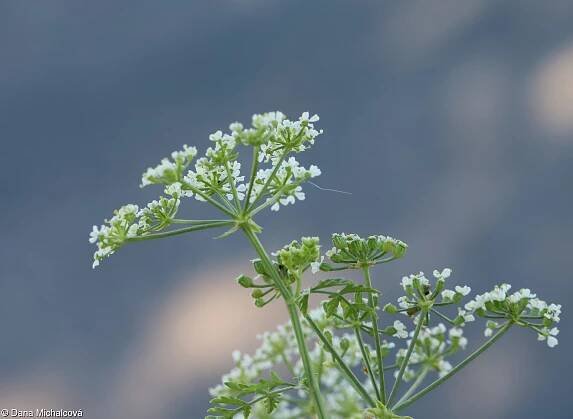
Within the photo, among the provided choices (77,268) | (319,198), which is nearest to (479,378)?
(319,198)

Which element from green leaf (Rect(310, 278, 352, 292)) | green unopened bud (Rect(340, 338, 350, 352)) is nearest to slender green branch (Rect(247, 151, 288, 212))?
green leaf (Rect(310, 278, 352, 292))

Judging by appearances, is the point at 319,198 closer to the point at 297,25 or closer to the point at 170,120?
the point at 170,120

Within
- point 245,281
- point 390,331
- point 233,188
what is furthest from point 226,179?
point 390,331

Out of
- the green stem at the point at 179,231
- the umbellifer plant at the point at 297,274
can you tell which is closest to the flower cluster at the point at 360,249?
the umbellifer plant at the point at 297,274

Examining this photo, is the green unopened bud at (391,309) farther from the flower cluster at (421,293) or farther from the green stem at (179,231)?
the green stem at (179,231)

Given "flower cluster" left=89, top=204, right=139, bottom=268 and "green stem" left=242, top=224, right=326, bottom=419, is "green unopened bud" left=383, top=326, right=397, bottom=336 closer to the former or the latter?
"green stem" left=242, top=224, right=326, bottom=419

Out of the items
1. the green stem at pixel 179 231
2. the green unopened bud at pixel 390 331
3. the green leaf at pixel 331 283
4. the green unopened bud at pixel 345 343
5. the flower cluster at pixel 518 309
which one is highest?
the green stem at pixel 179 231

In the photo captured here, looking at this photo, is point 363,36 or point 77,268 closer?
point 77,268

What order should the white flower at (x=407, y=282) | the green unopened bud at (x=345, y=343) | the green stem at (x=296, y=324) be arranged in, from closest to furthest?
the green stem at (x=296, y=324)
the white flower at (x=407, y=282)
the green unopened bud at (x=345, y=343)

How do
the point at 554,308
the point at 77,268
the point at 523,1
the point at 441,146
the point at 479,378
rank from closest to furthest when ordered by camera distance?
the point at 554,308, the point at 479,378, the point at 77,268, the point at 441,146, the point at 523,1
